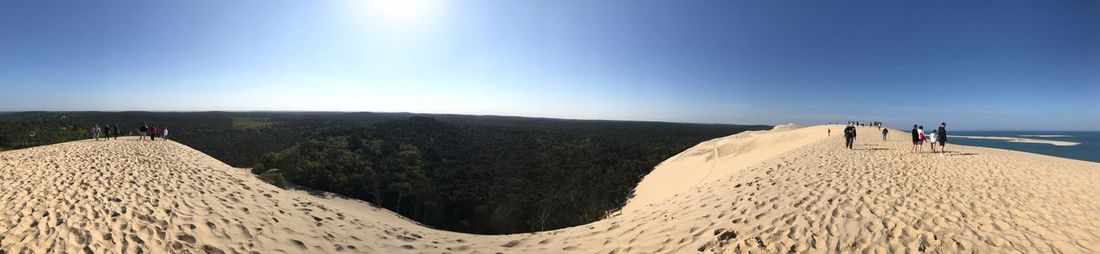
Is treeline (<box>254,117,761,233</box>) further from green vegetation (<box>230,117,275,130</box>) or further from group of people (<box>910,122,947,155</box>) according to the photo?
green vegetation (<box>230,117,275,130</box>)

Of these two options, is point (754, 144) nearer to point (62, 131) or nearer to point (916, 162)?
point (916, 162)

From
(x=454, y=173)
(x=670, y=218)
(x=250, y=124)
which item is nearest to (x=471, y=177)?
(x=454, y=173)

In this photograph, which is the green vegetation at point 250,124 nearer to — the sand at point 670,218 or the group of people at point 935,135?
the sand at point 670,218

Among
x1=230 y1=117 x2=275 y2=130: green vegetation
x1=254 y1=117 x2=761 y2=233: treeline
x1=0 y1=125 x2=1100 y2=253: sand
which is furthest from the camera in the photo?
x1=230 y1=117 x2=275 y2=130: green vegetation

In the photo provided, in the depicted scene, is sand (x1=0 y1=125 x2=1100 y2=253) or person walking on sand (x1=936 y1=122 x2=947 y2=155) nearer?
sand (x1=0 y1=125 x2=1100 y2=253)

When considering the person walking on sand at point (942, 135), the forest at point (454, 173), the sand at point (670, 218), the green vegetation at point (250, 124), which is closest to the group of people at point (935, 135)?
the person walking on sand at point (942, 135)

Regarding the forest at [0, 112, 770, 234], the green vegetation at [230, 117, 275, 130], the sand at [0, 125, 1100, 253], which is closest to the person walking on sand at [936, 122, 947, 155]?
the sand at [0, 125, 1100, 253]

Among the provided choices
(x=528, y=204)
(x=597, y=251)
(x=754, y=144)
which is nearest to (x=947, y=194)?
(x=597, y=251)

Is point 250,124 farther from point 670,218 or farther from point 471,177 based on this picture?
point 670,218
